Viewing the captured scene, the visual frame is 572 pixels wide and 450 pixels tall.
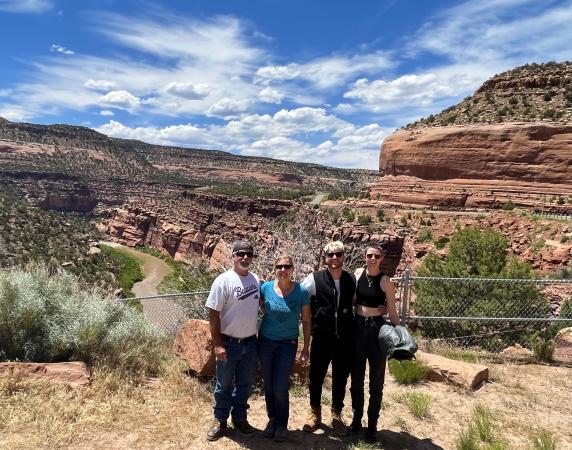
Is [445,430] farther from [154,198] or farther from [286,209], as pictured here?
[154,198]

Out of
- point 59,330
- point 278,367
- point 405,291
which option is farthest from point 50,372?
point 405,291

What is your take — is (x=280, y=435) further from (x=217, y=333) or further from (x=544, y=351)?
(x=544, y=351)

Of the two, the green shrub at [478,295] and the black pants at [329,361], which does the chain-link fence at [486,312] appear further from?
the black pants at [329,361]

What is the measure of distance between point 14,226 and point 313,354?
43.2 metres

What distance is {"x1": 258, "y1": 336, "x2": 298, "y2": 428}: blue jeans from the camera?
14.0 ft

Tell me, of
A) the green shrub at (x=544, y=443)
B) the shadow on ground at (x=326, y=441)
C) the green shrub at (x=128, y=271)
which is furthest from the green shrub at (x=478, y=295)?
the green shrub at (x=128, y=271)

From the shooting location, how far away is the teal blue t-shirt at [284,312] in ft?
13.8

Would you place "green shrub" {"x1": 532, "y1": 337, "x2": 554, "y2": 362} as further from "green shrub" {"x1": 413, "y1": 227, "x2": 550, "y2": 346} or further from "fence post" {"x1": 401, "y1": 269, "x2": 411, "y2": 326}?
"fence post" {"x1": 401, "y1": 269, "x2": 411, "y2": 326}

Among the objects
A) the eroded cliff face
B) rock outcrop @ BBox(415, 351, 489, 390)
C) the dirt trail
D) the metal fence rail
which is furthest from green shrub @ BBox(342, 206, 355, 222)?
rock outcrop @ BBox(415, 351, 489, 390)

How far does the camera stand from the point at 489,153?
1248 inches

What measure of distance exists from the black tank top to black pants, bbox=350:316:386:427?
5.8 inches

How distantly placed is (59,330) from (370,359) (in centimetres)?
388

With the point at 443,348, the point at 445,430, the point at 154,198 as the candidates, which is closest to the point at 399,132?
the point at 443,348

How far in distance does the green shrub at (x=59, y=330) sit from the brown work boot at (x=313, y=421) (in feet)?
7.54
